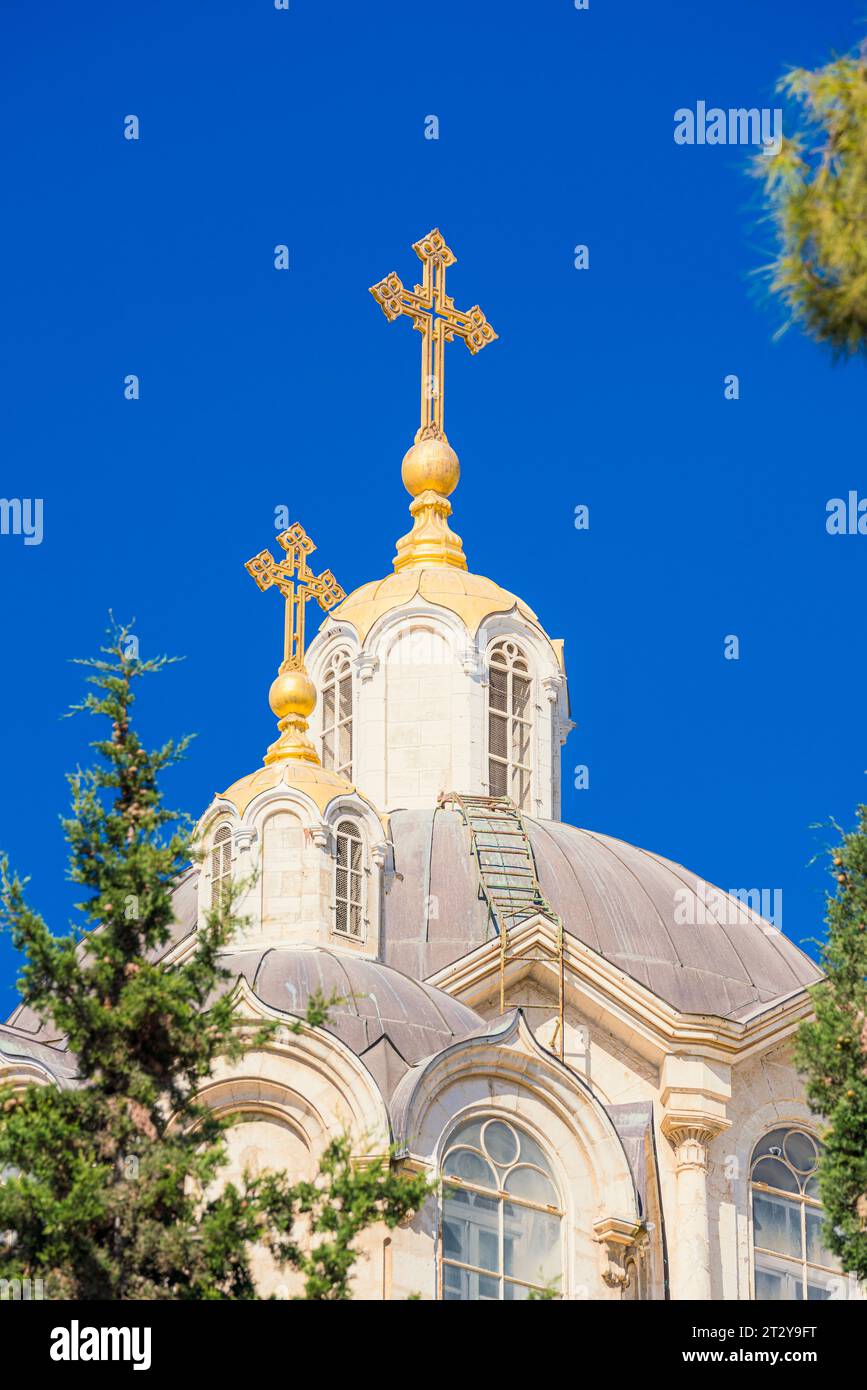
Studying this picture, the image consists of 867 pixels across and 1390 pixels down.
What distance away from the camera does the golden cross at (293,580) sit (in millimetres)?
42812

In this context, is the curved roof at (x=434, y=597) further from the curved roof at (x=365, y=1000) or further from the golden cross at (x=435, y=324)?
the curved roof at (x=365, y=1000)

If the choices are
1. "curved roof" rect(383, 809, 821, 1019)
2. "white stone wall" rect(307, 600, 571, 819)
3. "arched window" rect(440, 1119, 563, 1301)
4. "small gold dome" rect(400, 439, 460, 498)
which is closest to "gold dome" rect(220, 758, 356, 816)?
"curved roof" rect(383, 809, 821, 1019)

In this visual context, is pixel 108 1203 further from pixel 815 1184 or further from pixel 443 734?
pixel 443 734

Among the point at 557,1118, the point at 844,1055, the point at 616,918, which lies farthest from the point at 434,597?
the point at 844,1055

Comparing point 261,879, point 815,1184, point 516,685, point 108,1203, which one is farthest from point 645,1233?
point 516,685

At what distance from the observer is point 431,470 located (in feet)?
146

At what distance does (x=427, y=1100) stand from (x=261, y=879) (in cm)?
591

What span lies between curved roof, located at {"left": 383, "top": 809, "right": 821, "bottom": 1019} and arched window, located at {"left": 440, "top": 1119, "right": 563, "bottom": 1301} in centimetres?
553

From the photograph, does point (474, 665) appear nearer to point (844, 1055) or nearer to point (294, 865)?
point (294, 865)

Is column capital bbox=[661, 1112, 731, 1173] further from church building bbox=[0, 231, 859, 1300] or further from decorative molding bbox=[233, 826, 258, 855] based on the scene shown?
decorative molding bbox=[233, 826, 258, 855]

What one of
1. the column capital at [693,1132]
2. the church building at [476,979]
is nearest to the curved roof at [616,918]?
the church building at [476,979]
